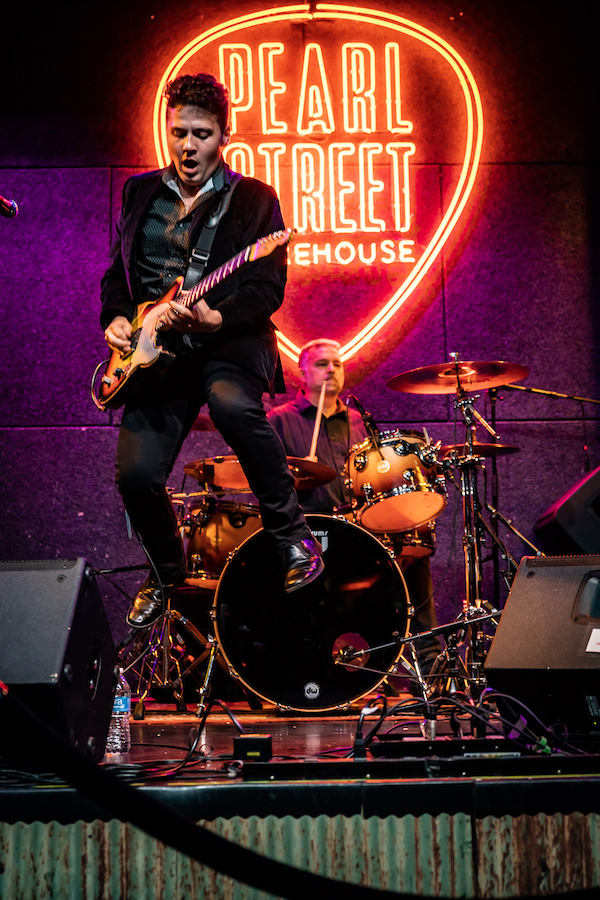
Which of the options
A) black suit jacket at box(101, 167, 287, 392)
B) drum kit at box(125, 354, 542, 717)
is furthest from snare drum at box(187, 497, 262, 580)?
black suit jacket at box(101, 167, 287, 392)

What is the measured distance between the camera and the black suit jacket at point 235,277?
2943mm

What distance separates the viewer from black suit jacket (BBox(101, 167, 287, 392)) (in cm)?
294

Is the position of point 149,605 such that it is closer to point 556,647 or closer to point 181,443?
point 181,443

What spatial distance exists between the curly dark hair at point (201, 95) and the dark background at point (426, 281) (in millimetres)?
3175

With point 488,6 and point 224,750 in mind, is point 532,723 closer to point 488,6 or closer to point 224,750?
point 224,750

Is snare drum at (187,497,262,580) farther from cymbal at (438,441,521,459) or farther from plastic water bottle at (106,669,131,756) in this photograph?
cymbal at (438,441,521,459)

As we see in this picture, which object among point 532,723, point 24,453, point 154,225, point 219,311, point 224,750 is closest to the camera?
point 532,723

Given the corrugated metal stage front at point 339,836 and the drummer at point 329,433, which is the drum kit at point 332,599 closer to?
the drummer at point 329,433

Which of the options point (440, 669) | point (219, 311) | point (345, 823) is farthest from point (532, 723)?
point (440, 669)

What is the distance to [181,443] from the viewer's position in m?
2.94

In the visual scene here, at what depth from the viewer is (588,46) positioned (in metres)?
6.29

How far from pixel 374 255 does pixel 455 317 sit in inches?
30.3

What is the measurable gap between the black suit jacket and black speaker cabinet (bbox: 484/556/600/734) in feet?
4.08

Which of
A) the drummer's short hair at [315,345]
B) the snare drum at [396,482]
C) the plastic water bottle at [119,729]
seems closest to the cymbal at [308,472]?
the snare drum at [396,482]
